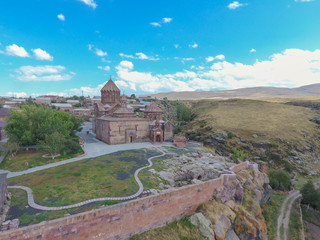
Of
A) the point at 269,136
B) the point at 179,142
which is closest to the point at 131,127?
the point at 179,142

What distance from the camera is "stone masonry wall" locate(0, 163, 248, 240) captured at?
854 cm

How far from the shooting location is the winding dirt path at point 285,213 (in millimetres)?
19406

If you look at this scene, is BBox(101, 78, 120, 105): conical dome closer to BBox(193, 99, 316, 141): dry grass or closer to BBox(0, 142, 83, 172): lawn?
BBox(0, 142, 83, 172): lawn

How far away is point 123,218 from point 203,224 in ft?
20.7

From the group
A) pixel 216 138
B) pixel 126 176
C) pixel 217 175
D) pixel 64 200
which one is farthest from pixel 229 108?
pixel 64 200

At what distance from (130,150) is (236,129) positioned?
97.4 ft

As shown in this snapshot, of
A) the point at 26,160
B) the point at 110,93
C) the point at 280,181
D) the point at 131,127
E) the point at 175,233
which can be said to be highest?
the point at 110,93

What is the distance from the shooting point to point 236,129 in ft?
144

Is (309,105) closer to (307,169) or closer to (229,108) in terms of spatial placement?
(229,108)

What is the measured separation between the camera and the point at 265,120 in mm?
49875

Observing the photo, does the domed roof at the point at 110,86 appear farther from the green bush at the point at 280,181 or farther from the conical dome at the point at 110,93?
the green bush at the point at 280,181

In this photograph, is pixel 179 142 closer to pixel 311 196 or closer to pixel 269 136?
pixel 311 196

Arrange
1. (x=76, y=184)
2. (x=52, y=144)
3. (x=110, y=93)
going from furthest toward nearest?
(x=110, y=93), (x=52, y=144), (x=76, y=184)

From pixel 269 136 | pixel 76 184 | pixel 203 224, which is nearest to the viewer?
pixel 203 224
